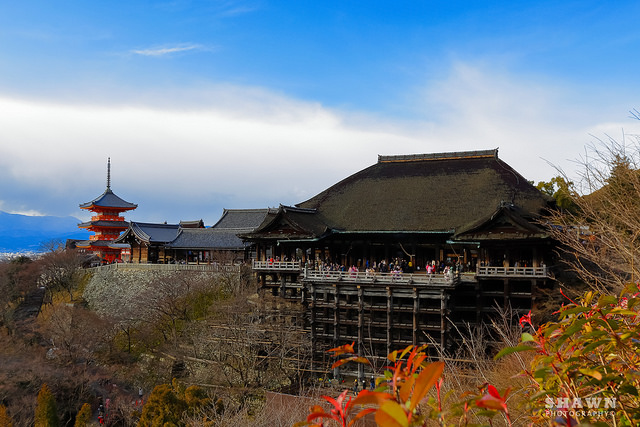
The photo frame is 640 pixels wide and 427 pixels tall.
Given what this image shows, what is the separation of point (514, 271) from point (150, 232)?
31.3 m

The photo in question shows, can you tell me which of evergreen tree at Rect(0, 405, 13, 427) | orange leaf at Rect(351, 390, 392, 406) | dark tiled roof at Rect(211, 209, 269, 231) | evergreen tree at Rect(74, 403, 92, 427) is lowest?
evergreen tree at Rect(74, 403, 92, 427)

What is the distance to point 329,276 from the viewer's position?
83.7ft

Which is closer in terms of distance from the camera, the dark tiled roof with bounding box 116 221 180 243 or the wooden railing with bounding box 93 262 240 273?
the wooden railing with bounding box 93 262 240 273

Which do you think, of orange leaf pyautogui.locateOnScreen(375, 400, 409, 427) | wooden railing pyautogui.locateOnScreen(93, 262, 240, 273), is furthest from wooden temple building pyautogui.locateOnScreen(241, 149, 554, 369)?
orange leaf pyautogui.locateOnScreen(375, 400, 409, 427)

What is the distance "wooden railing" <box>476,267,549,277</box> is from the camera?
22.6m

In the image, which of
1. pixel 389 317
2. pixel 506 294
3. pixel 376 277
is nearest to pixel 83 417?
pixel 389 317

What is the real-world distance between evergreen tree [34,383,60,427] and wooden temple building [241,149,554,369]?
12.1 m

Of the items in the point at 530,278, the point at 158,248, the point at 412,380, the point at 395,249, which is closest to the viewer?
the point at 412,380

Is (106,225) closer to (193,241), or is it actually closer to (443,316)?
(193,241)

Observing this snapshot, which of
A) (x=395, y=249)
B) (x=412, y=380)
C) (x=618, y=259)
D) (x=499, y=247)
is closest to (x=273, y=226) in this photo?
(x=395, y=249)

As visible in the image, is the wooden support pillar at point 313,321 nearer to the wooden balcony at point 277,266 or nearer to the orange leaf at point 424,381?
the wooden balcony at point 277,266

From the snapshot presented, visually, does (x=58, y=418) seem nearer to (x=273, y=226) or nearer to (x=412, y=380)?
(x=273, y=226)

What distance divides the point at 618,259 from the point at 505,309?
5537 millimetres

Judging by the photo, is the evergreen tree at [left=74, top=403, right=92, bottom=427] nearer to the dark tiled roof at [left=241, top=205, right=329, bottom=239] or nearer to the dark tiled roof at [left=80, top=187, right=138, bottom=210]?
the dark tiled roof at [left=241, top=205, right=329, bottom=239]
